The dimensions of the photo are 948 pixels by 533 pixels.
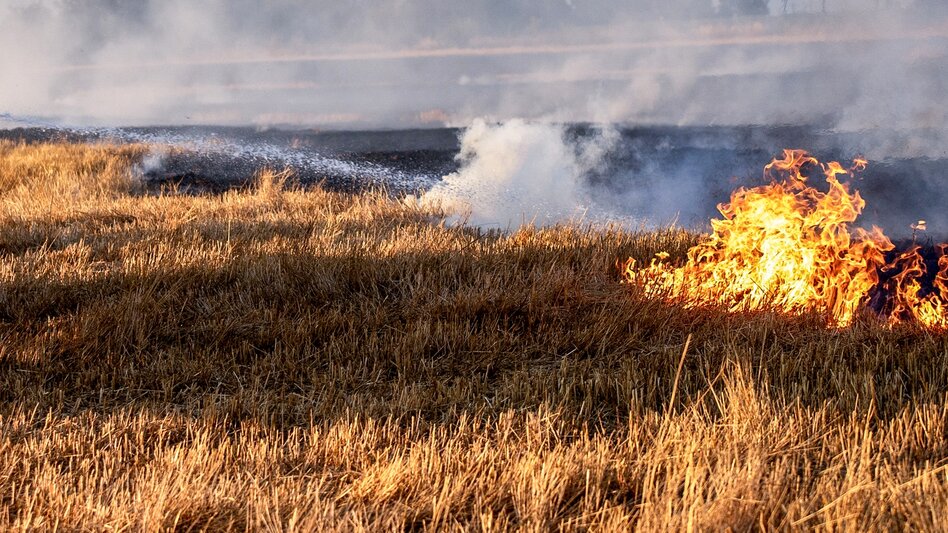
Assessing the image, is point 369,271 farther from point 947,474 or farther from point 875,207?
point 875,207

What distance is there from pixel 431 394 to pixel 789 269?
10.4 feet

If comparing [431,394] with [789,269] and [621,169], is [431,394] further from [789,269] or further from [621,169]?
[621,169]

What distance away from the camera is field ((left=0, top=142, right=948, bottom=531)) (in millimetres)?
3188

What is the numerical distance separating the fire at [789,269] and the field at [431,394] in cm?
30

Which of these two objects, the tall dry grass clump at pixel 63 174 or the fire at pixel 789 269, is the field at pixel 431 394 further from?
the tall dry grass clump at pixel 63 174

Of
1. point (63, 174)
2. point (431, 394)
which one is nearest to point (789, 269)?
point (431, 394)

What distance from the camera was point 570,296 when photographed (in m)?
6.28

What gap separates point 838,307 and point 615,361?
6.10 ft

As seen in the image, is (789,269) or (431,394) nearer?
(431,394)

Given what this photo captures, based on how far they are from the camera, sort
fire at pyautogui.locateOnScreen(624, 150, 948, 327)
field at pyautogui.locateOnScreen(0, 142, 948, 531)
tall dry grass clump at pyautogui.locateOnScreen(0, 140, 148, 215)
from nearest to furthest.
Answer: field at pyautogui.locateOnScreen(0, 142, 948, 531)
fire at pyautogui.locateOnScreen(624, 150, 948, 327)
tall dry grass clump at pyautogui.locateOnScreen(0, 140, 148, 215)

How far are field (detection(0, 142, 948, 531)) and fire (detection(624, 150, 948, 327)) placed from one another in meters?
0.30

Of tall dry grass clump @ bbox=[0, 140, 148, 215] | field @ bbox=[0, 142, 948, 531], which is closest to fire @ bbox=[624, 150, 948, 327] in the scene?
field @ bbox=[0, 142, 948, 531]

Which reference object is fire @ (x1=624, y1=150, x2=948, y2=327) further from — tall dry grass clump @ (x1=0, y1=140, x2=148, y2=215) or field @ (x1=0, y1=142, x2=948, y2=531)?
tall dry grass clump @ (x1=0, y1=140, x2=148, y2=215)

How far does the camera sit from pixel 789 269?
21.3 ft
